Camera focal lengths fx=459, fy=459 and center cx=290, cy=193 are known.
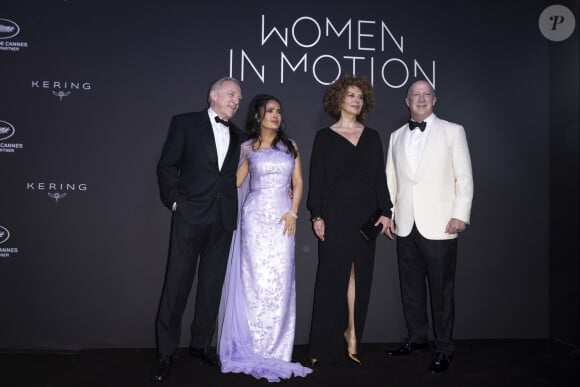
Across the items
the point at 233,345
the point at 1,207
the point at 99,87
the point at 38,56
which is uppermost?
the point at 38,56

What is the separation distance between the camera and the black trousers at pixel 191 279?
3393 millimetres

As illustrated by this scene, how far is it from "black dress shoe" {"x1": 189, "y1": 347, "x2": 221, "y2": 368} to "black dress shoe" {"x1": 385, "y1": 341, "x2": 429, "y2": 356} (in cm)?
144

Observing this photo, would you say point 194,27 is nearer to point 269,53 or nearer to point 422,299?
point 269,53

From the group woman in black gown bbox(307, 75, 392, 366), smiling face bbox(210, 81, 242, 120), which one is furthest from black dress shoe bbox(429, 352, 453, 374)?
smiling face bbox(210, 81, 242, 120)

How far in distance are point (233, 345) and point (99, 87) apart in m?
2.53

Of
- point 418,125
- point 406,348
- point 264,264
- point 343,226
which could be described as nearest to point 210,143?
point 264,264

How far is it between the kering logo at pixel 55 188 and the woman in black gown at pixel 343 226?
6.91ft

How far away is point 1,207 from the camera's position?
398 centimetres

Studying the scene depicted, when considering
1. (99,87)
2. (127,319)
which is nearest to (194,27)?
(99,87)

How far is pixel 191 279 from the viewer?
11.5 ft

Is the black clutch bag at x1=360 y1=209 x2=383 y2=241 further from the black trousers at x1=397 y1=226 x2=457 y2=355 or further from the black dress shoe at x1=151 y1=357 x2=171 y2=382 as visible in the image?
the black dress shoe at x1=151 y1=357 x2=171 y2=382

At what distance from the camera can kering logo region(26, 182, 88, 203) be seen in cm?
402

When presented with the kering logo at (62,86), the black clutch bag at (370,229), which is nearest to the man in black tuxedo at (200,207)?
the black clutch bag at (370,229)

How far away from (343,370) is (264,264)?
98 cm
